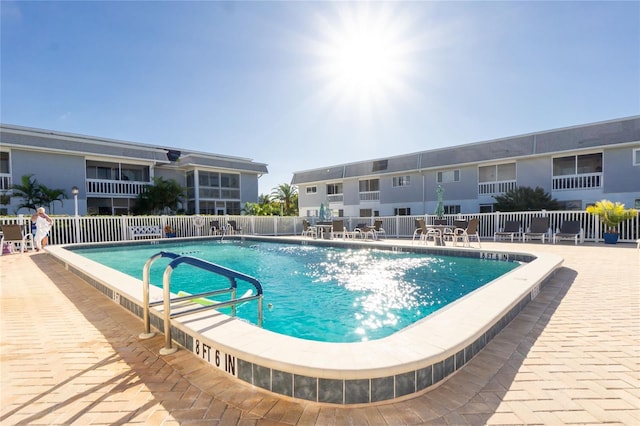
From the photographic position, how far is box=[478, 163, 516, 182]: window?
57.6ft

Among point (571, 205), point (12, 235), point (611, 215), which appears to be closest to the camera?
point (12, 235)

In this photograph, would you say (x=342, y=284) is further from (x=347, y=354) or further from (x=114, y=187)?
(x=114, y=187)

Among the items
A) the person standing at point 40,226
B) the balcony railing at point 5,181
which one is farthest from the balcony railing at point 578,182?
the balcony railing at point 5,181

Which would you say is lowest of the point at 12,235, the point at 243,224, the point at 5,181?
the point at 243,224

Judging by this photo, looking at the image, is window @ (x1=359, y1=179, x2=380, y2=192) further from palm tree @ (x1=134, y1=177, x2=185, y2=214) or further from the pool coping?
the pool coping

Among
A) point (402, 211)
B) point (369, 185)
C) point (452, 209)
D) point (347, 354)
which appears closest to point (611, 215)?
point (452, 209)

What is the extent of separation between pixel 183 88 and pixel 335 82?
7427mm

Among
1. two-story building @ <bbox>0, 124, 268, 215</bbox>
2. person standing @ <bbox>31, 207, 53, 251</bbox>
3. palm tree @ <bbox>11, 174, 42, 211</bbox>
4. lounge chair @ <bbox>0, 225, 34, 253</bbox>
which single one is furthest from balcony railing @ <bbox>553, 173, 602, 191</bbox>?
palm tree @ <bbox>11, 174, 42, 211</bbox>

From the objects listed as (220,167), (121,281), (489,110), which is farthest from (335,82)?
(220,167)

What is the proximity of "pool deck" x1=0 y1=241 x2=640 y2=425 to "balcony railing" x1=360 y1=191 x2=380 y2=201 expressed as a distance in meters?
19.8

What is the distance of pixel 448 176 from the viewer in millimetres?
19391

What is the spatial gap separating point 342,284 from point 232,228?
11.1m

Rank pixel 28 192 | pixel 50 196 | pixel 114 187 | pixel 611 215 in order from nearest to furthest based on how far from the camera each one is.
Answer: pixel 611 215, pixel 28 192, pixel 50 196, pixel 114 187

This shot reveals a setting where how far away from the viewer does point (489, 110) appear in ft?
50.2
